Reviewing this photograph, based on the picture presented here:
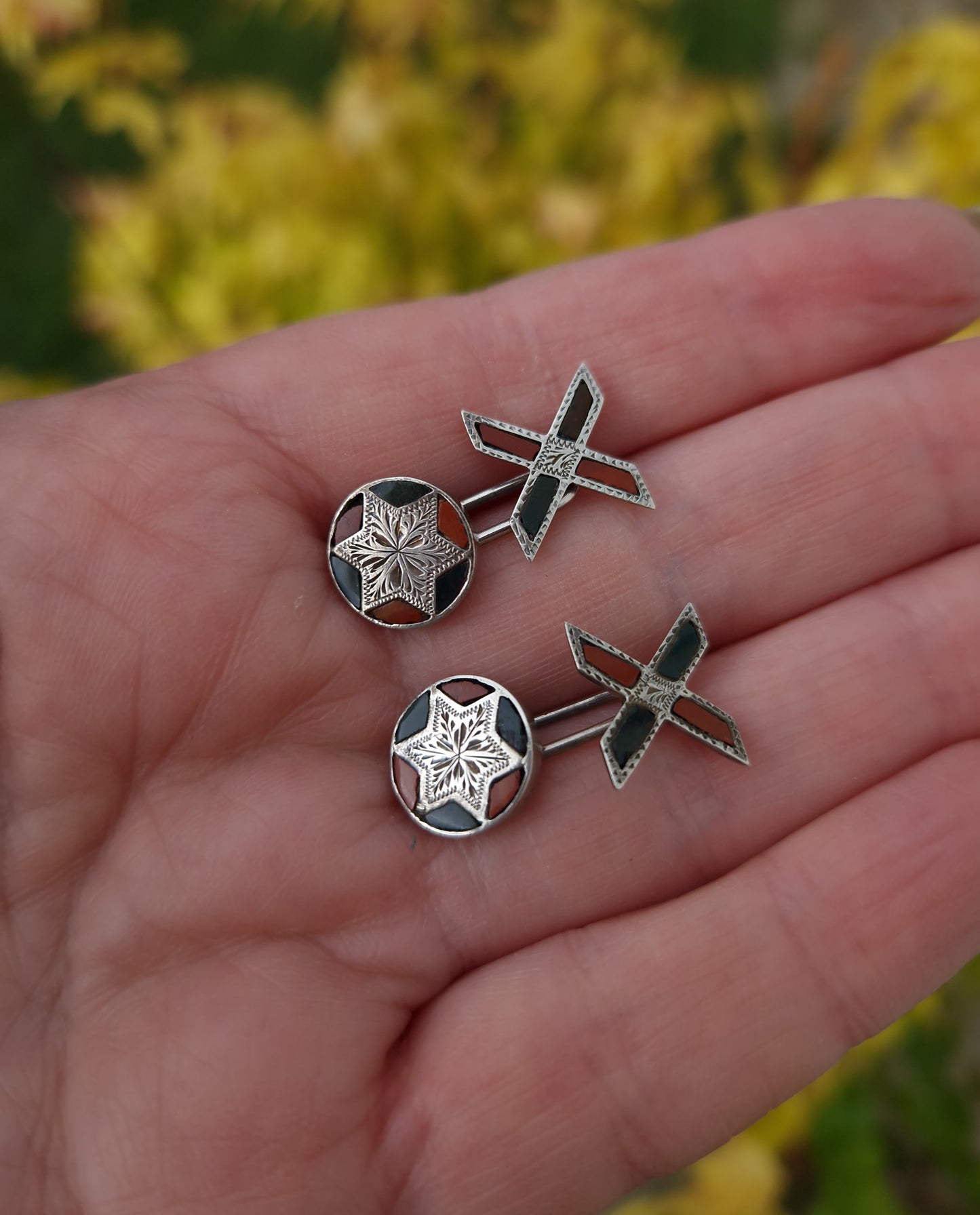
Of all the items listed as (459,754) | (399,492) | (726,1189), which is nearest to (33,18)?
(399,492)

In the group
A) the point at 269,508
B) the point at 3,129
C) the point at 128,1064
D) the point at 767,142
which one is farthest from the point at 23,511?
the point at 767,142

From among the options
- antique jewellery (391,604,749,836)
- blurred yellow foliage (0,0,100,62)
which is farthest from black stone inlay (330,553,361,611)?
blurred yellow foliage (0,0,100,62)

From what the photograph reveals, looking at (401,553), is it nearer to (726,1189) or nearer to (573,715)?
(573,715)

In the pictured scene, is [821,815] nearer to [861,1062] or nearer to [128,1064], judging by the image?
[861,1062]

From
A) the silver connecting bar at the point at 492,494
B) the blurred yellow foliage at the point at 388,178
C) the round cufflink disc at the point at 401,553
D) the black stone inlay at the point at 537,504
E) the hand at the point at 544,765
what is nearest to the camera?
the hand at the point at 544,765

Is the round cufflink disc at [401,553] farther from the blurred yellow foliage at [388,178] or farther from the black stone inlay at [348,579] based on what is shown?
the blurred yellow foliage at [388,178]

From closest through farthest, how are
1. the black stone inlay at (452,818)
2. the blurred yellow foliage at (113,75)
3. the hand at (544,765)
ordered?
the hand at (544,765), the black stone inlay at (452,818), the blurred yellow foliage at (113,75)

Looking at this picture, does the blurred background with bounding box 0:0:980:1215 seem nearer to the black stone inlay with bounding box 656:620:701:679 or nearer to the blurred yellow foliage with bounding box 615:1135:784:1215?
the blurred yellow foliage with bounding box 615:1135:784:1215

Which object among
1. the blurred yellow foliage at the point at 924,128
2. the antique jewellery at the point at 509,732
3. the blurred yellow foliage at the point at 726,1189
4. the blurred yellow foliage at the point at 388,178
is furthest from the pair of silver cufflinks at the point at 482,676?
the blurred yellow foliage at the point at 924,128
